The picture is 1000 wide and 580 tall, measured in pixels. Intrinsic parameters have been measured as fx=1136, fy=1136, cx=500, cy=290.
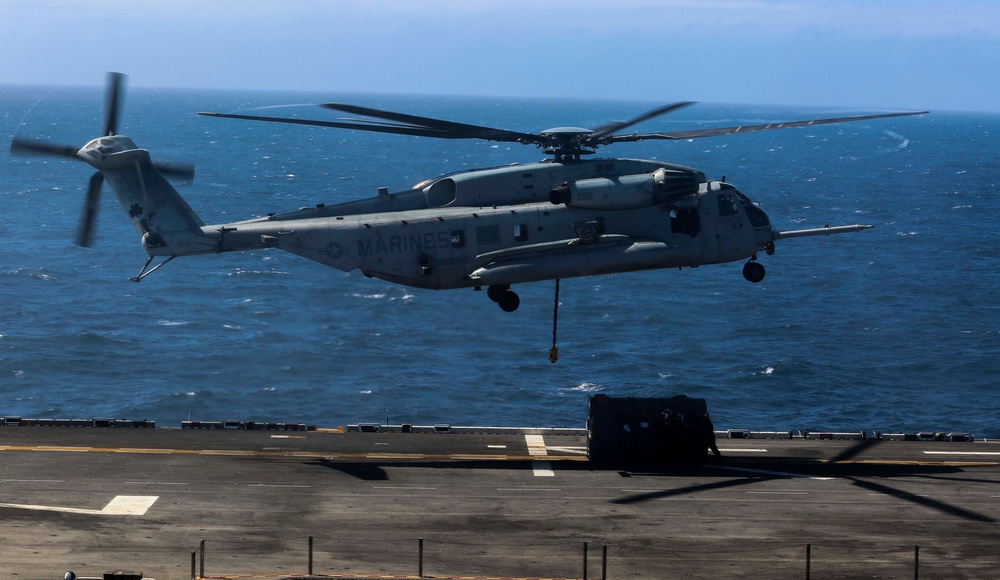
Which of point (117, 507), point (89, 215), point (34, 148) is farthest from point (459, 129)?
point (117, 507)

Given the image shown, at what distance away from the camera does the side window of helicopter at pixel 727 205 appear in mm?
38812

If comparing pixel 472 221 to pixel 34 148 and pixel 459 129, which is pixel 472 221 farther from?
pixel 34 148

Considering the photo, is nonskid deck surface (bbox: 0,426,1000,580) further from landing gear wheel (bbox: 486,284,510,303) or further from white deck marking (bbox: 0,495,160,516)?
landing gear wheel (bbox: 486,284,510,303)

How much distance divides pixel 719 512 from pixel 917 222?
12440 centimetres

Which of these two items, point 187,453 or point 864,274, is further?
point 864,274

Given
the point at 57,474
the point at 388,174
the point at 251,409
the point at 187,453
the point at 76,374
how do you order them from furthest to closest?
the point at 388,174, the point at 76,374, the point at 251,409, the point at 187,453, the point at 57,474

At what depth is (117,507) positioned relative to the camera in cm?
3309

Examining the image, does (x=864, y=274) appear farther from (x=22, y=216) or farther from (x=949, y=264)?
(x=22, y=216)

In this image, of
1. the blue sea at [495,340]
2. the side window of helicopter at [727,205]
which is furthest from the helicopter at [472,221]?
the blue sea at [495,340]

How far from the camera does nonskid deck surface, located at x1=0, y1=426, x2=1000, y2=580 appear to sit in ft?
95.9

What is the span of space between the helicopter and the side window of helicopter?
1071 mm

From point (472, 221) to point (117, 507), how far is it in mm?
14057

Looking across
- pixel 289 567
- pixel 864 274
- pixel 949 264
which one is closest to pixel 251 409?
pixel 289 567

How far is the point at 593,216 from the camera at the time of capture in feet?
124
